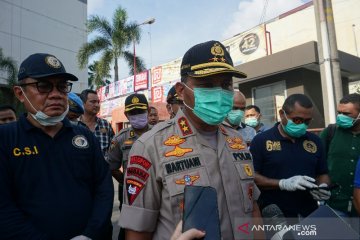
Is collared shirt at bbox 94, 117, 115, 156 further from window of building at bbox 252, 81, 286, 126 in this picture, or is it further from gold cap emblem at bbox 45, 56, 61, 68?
window of building at bbox 252, 81, 286, 126

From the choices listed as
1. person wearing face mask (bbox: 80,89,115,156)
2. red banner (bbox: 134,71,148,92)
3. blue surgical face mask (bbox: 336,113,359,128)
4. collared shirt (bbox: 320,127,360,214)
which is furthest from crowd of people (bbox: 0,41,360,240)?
red banner (bbox: 134,71,148,92)

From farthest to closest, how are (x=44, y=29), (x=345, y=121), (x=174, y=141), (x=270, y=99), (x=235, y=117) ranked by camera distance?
1. (x=44, y=29)
2. (x=270, y=99)
3. (x=235, y=117)
4. (x=345, y=121)
5. (x=174, y=141)

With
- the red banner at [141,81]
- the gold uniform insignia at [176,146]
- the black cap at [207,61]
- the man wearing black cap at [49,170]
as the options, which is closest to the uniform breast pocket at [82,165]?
the man wearing black cap at [49,170]

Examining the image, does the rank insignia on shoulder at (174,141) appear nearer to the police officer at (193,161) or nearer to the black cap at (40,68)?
the police officer at (193,161)

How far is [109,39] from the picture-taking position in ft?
73.0

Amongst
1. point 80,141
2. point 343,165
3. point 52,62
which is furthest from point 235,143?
point 343,165

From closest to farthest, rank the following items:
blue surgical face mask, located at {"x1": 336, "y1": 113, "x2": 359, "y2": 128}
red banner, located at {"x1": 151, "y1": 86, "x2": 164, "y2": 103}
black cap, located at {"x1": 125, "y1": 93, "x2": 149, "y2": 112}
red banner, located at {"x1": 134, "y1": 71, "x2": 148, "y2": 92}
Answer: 1. blue surgical face mask, located at {"x1": 336, "y1": 113, "x2": 359, "y2": 128}
2. black cap, located at {"x1": 125, "y1": 93, "x2": 149, "y2": 112}
3. red banner, located at {"x1": 151, "y1": 86, "x2": 164, "y2": 103}
4. red banner, located at {"x1": 134, "y1": 71, "x2": 148, "y2": 92}

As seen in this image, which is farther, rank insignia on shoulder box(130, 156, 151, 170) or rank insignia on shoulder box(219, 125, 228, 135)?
rank insignia on shoulder box(219, 125, 228, 135)

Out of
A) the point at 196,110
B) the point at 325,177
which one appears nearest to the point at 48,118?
the point at 196,110

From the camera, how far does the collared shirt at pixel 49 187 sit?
5.72 ft

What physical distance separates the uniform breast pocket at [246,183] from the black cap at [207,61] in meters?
0.49

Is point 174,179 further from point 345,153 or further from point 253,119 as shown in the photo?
point 253,119

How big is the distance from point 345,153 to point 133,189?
8.04 ft

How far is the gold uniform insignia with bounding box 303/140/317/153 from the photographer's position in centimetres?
268
